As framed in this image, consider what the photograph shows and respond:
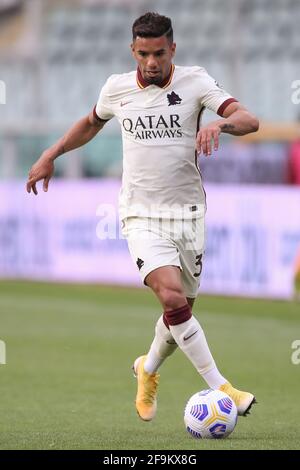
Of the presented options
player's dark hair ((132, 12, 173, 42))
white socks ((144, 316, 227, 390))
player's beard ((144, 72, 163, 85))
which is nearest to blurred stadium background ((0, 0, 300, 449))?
white socks ((144, 316, 227, 390))

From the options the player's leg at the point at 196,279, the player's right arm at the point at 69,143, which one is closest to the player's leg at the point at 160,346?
the player's leg at the point at 196,279

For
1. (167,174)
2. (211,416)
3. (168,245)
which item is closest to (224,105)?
(167,174)

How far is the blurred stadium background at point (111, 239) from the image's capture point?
25.8 feet

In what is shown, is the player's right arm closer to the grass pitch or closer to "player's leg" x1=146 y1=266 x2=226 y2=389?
"player's leg" x1=146 y1=266 x2=226 y2=389

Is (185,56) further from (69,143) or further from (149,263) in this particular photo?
(149,263)

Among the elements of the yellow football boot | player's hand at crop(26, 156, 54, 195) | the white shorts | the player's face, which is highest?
the player's face

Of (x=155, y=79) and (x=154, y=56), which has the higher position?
(x=154, y=56)

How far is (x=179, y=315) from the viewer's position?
634 centimetres

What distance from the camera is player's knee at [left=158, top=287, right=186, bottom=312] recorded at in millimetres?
6281

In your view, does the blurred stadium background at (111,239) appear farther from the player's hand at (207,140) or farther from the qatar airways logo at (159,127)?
the qatar airways logo at (159,127)

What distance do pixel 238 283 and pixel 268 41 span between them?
9566 mm

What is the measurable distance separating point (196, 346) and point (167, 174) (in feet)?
3.31

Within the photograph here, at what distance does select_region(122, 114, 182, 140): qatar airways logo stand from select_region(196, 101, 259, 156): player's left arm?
33cm

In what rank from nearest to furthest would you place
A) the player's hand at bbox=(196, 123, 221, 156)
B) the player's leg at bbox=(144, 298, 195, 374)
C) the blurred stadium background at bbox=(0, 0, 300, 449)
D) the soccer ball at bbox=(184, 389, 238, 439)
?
the player's hand at bbox=(196, 123, 221, 156), the soccer ball at bbox=(184, 389, 238, 439), the player's leg at bbox=(144, 298, 195, 374), the blurred stadium background at bbox=(0, 0, 300, 449)
